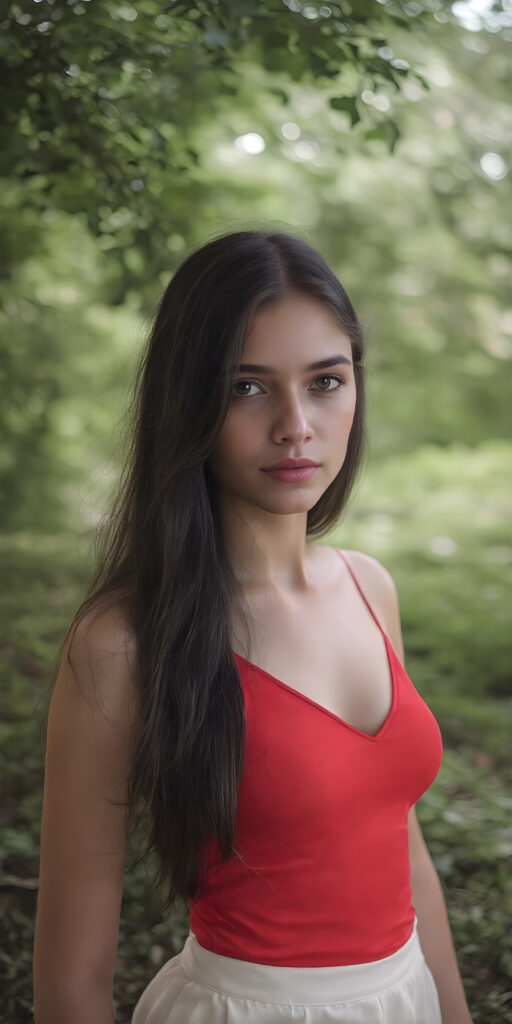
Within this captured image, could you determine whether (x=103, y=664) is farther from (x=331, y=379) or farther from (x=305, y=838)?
(x=331, y=379)

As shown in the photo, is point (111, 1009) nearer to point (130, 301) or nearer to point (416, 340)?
point (130, 301)

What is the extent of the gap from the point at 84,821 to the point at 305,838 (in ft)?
1.15

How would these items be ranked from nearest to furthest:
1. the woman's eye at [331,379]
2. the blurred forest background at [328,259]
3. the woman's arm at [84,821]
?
the woman's arm at [84,821], the woman's eye at [331,379], the blurred forest background at [328,259]

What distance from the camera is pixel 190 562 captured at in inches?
61.1

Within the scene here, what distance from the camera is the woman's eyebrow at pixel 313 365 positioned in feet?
4.72

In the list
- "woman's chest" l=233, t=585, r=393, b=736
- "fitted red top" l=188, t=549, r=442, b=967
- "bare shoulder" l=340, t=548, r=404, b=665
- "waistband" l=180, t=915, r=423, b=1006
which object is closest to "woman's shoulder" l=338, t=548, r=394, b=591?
"bare shoulder" l=340, t=548, r=404, b=665

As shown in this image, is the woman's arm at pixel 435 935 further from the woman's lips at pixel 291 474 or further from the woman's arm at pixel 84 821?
the woman's lips at pixel 291 474

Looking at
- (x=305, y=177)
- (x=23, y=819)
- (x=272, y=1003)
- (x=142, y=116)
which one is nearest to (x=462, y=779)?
(x=23, y=819)

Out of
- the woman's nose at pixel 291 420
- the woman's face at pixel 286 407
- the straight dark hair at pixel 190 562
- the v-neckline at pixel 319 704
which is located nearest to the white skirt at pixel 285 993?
the straight dark hair at pixel 190 562

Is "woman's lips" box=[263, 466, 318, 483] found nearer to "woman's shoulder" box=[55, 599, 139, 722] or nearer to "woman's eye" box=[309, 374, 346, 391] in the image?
"woman's eye" box=[309, 374, 346, 391]

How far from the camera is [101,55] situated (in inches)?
76.9

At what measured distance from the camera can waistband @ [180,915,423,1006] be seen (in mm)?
1439

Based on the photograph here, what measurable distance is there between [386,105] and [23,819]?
2956 millimetres

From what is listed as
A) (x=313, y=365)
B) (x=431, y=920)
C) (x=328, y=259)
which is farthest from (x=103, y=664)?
(x=328, y=259)
